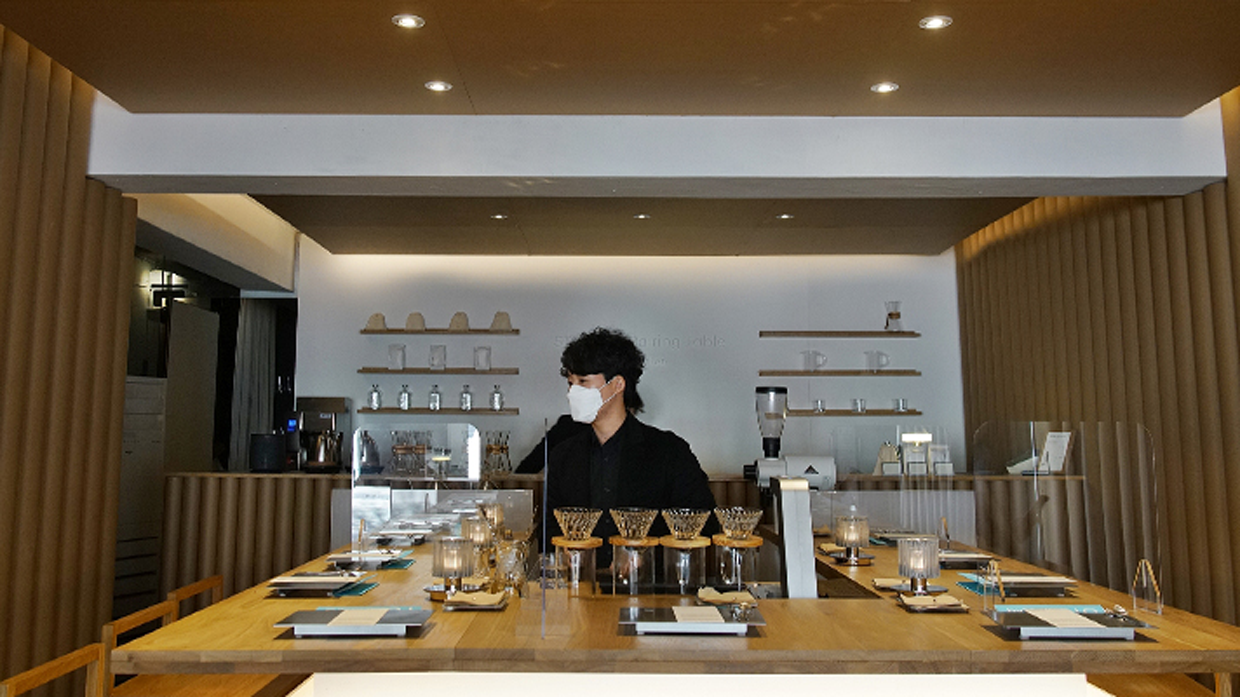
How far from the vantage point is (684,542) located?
7.50 ft

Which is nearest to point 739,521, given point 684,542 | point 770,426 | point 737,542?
point 737,542

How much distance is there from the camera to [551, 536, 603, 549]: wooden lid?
226 cm

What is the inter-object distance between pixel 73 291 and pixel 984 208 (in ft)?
15.4

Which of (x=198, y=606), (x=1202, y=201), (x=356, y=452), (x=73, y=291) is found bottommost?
(x=198, y=606)

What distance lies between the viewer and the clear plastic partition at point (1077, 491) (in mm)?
2412

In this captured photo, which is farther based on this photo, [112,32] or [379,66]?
[379,66]

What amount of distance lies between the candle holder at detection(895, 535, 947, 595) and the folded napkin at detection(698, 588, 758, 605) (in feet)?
1.56

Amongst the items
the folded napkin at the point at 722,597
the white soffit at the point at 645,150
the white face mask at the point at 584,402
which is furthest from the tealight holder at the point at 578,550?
the white soffit at the point at 645,150

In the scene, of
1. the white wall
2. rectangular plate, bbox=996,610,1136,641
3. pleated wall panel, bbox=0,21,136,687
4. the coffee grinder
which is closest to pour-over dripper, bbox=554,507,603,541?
rectangular plate, bbox=996,610,1136,641

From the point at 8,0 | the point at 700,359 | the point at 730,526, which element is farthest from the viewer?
the point at 700,359

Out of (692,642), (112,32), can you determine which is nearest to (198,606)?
(112,32)

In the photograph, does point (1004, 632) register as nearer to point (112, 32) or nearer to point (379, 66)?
point (379, 66)

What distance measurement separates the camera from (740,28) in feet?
9.59

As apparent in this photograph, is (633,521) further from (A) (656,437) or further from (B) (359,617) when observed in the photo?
(A) (656,437)
